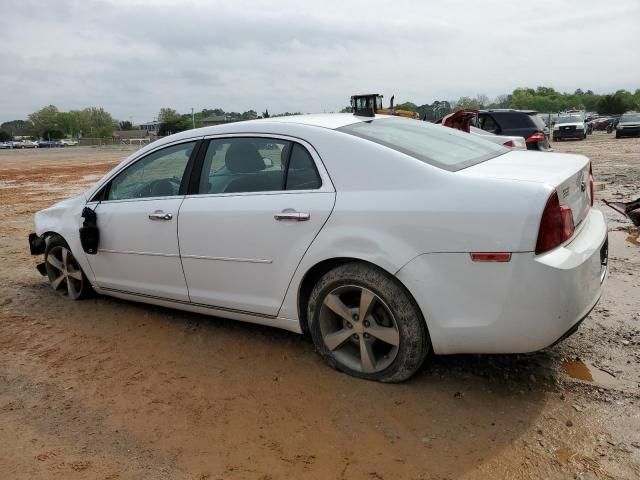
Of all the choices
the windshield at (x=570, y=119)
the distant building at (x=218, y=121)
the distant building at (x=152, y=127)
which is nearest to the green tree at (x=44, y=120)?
the distant building at (x=152, y=127)

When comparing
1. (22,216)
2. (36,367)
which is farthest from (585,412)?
(22,216)

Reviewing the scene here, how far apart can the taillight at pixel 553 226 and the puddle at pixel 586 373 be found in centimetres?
94

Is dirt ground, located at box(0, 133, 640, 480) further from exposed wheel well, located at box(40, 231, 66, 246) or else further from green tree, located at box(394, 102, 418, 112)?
green tree, located at box(394, 102, 418, 112)

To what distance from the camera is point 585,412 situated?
277 centimetres

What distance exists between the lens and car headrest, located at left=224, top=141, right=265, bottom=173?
143 inches

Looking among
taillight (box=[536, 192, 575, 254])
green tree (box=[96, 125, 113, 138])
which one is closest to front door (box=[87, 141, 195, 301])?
Result: taillight (box=[536, 192, 575, 254])

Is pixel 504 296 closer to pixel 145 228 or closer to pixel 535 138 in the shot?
pixel 145 228

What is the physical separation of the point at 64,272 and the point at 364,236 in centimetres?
332

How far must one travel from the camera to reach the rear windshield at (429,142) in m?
3.14

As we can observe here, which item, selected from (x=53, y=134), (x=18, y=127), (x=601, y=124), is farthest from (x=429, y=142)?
(x=18, y=127)

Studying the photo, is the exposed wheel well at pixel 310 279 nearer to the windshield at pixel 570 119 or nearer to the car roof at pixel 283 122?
the car roof at pixel 283 122

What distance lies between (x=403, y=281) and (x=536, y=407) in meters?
0.98

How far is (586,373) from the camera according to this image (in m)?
3.16

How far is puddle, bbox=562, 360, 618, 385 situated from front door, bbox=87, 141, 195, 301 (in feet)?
8.62
